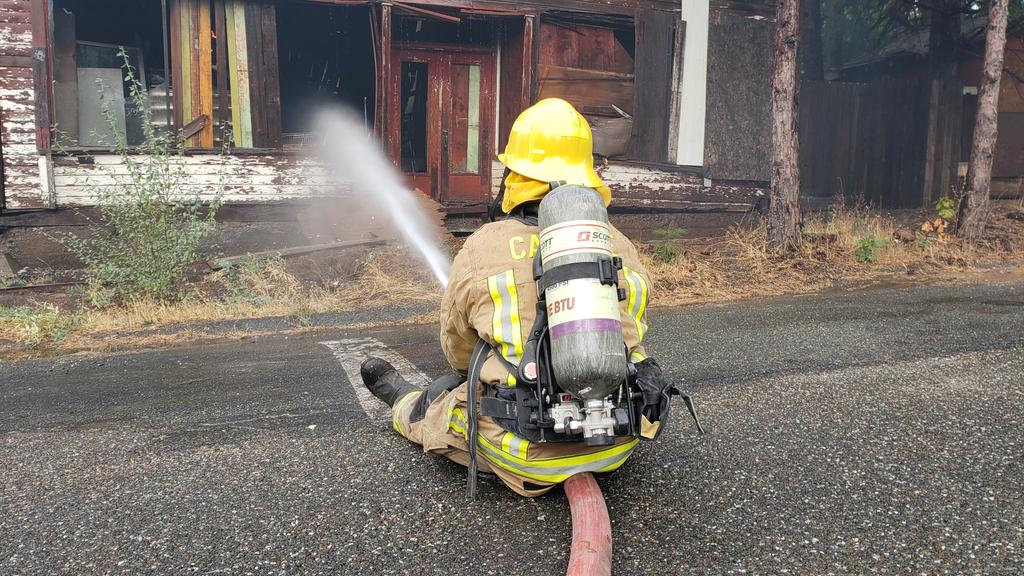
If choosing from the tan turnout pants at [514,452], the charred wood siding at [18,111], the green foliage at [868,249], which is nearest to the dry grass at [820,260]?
the green foliage at [868,249]

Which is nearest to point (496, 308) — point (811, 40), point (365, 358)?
point (365, 358)

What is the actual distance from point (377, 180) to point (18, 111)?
427 centimetres

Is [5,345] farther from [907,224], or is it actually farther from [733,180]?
[907,224]

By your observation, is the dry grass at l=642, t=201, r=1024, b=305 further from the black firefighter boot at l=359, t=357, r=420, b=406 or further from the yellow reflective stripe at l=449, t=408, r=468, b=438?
the yellow reflective stripe at l=449, t=408, r=468, b=438

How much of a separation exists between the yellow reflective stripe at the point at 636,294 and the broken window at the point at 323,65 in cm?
938

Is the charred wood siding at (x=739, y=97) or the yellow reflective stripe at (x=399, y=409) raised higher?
the charred wood siding at (x=739, y=97)

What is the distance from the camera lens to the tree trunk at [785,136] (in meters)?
9.12

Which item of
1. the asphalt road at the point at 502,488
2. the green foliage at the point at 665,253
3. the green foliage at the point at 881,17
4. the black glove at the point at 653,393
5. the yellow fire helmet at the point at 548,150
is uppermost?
the green foliage at the point at 881,17

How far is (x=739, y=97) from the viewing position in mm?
11773

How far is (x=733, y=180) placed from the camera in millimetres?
11930

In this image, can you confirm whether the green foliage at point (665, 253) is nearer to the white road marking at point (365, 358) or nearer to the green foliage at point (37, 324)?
the white road marking at point (365, 358)

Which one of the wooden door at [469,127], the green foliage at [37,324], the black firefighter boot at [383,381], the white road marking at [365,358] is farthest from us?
the wooden door at [469,127]

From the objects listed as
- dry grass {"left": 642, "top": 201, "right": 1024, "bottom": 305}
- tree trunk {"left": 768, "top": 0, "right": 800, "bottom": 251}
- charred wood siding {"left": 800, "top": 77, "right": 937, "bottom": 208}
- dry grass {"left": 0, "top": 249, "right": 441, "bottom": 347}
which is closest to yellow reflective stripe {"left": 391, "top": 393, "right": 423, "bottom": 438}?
dry grass {"left": 0, "top": 249, "right": 441, "bottom": 347}

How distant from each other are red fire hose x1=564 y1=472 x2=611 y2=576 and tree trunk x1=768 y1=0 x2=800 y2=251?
7.39 metres
